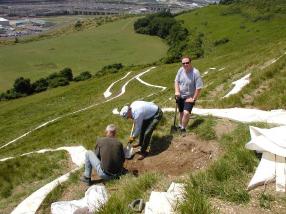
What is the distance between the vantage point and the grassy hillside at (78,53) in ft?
440

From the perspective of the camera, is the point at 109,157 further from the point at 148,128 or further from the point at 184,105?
the point at 184,105

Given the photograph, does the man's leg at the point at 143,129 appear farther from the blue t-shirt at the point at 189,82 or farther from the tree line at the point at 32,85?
the tree line at the point at 32,85

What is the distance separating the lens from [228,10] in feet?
552

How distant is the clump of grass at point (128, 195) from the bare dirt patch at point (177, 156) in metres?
2.59

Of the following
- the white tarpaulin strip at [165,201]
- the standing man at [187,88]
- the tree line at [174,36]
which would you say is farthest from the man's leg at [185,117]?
the tree line at [174,36]

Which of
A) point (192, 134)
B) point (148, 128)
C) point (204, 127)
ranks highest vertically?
point (148, 128)

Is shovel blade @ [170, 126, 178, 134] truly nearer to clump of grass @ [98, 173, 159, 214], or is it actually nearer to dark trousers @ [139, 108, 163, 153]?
dark trousers @ [139, 108, 163, 153]

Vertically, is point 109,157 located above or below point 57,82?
above

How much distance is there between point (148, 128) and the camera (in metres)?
16.4

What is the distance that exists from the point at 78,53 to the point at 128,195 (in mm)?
151579

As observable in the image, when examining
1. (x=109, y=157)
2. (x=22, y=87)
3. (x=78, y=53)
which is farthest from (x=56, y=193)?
(x=78, y=53)

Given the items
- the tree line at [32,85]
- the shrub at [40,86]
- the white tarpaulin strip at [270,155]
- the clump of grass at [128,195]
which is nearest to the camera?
the clump of grass at [128,195]

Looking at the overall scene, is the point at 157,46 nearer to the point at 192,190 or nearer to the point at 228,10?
the point at 228,10

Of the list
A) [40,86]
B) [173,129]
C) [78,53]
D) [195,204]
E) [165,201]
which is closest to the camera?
[195,204]
